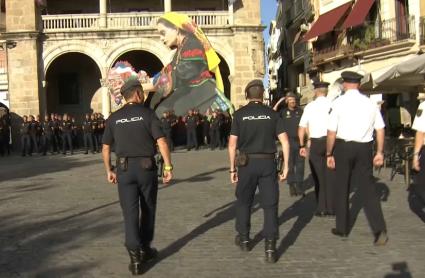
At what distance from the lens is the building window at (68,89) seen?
3491 cm

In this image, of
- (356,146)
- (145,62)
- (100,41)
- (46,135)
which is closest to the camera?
(356,146)

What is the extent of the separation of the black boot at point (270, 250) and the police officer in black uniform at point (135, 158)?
1.24m

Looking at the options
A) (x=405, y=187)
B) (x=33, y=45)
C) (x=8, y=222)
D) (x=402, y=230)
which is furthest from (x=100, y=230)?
(x=33, y=45)

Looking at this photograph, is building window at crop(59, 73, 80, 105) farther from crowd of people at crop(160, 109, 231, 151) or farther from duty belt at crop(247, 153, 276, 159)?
duty belt at crop(247, 153, 276, 159)

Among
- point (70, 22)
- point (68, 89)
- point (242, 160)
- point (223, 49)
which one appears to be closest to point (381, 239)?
point (242, 160)

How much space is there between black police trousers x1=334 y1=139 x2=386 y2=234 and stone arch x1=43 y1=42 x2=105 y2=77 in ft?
83.9

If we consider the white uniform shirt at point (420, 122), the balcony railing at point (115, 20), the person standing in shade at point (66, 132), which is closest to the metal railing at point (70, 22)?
the balcony railing at point (115, 20)

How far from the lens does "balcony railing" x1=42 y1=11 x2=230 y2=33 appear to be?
31.4 metres

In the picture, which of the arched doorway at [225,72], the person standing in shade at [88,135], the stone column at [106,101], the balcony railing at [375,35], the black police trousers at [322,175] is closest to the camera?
the black police trousers at [322,175]

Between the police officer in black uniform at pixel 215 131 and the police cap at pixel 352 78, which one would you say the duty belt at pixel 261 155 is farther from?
the police officer in black uniform at pixel 215 131

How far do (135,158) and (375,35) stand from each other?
827 inches

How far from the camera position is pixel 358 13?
25.0 meters

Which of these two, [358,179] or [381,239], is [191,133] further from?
[381,239]

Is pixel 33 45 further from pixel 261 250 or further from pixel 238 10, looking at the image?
pixel 261 250
